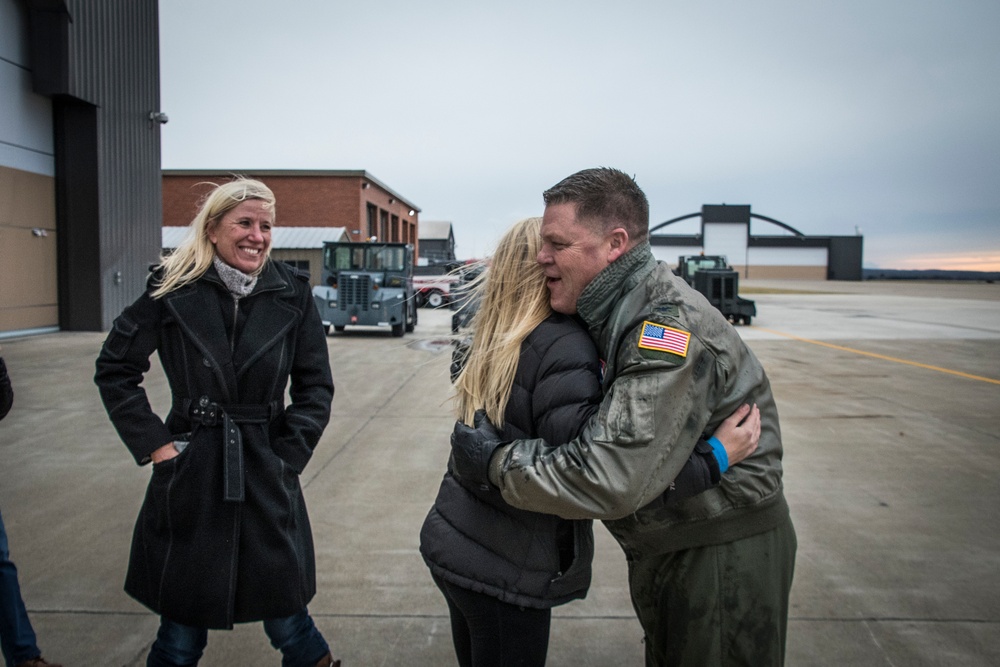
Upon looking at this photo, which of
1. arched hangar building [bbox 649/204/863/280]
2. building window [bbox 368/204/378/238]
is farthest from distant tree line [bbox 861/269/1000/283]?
A: building window [bbox 368/204/378/238]

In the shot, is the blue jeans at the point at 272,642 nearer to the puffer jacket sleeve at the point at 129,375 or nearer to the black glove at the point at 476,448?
the puffer jacket sleeve at the point at 129,375

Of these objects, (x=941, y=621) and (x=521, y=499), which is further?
(x=941, y=621)

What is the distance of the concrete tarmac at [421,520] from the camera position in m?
3.03

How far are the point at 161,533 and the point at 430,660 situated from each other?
46.4 inches

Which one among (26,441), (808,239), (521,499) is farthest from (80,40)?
(808,239)

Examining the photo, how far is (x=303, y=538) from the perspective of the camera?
8.12 feet

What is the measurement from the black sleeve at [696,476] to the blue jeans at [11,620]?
2.17m

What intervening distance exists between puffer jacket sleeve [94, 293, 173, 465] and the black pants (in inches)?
42.9

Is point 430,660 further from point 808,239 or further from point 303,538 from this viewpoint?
point 808,239

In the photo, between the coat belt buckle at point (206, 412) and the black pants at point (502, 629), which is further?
the coat belt buckle at point (206, 412)

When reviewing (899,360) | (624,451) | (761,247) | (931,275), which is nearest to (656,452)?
(624,451)

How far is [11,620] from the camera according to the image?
97.1 inches

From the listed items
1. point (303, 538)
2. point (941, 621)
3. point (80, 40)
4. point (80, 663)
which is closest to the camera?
point (303, 538)

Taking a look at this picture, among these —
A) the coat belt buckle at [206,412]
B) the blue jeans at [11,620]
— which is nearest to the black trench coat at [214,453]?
the coat belt buckle at [206,412]
